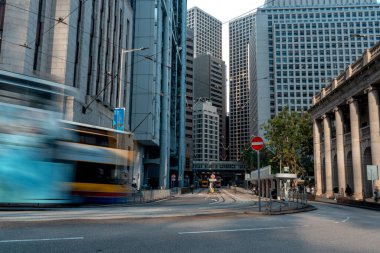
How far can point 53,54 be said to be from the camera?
1220 inches

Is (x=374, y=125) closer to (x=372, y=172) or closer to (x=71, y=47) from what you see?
(x=372, y=172)

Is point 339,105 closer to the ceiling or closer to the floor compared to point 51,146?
closer to the ceiling

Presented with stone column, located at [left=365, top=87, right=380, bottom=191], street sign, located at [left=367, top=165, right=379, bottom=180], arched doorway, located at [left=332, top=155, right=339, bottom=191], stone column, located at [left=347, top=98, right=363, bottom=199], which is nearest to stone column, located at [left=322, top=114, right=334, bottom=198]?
arched doorway, located at [left=332, top=155, right=339, bottom=191]

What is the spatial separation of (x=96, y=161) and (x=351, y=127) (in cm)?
3312

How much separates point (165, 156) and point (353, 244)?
2523 inches

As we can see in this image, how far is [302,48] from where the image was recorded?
15375 centimetres

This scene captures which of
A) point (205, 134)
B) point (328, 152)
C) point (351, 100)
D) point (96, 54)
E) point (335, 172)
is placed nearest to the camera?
point (96, 54)

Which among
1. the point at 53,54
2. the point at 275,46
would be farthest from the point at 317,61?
the point at 53,54

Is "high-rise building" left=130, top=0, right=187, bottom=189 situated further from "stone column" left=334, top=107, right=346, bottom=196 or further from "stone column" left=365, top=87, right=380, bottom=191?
"stone column" left=365, top=87, right=380, bottom=191

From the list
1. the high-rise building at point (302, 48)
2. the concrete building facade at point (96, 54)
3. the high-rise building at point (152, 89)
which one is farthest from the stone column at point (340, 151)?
the high-rise building at point (302, 48)

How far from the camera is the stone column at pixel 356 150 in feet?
128

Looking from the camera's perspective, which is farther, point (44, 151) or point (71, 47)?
point (71, 47)

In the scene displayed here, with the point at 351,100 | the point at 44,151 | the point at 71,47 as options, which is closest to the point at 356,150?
the point at 351,100

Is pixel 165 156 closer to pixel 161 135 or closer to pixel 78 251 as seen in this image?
pixel 161 135
